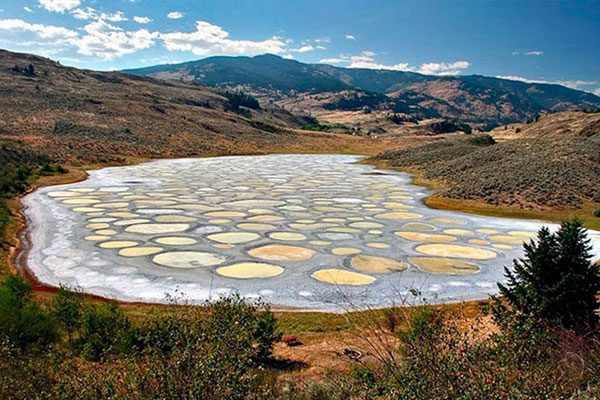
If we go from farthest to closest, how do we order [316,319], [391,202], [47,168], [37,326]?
[47,168] → [391,202] → [316,319] → [37,326]

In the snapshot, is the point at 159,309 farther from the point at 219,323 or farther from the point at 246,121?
the point at 246,121

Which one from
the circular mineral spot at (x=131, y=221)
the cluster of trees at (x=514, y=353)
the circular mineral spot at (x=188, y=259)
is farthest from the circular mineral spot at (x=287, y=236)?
the cluster of trees at (x=514, y=353)

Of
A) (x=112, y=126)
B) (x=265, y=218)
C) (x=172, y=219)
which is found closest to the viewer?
(x=172, y=219)

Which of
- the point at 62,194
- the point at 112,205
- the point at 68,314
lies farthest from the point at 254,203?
the point at 68,314

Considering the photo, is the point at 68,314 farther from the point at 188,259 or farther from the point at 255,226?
the point at 255,226

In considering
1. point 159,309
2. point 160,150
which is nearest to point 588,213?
point 159,309

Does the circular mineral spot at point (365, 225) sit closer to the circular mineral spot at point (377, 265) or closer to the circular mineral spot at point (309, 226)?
the circular mineral spot at point (309, 226)

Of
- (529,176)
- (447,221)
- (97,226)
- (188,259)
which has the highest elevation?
(529,176)
